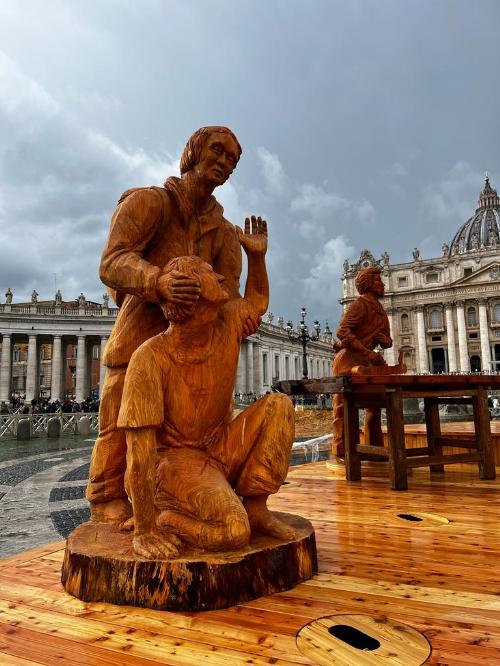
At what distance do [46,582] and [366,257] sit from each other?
76.3 meters

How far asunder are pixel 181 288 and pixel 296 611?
50.3 inches

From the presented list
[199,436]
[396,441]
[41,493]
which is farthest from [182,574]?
[41,493]

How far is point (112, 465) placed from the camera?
2223mm

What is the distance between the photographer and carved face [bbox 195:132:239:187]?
2148mm

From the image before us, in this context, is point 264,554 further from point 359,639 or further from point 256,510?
point 359,639

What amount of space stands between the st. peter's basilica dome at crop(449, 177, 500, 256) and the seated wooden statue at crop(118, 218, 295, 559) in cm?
8706

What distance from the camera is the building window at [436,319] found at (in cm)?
6731

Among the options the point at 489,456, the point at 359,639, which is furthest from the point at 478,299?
the point at 359,639

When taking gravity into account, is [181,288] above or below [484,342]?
below

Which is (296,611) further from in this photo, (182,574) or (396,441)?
(396,441)

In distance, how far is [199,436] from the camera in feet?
6.93

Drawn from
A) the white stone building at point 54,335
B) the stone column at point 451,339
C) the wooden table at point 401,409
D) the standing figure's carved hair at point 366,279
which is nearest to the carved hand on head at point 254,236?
the wooden table at point 401,409

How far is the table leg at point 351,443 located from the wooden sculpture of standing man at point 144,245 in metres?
3.03

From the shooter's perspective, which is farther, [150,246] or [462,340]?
[462,340]
